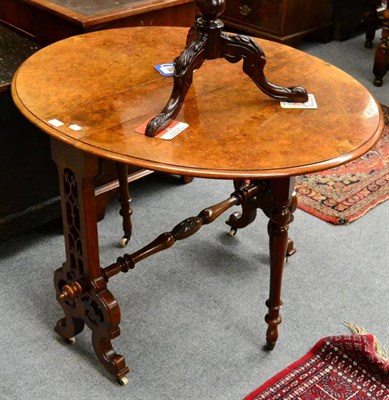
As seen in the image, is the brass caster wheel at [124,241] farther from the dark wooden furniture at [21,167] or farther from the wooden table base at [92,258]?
the wooden table base at [92,258]

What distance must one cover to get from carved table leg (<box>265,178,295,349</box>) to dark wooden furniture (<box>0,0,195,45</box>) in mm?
904

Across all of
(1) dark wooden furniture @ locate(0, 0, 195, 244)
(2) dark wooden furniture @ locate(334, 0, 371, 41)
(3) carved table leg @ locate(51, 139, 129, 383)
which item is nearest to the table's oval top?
Answer: (3) carved table leg @ locate(51, 139, 129, 383)

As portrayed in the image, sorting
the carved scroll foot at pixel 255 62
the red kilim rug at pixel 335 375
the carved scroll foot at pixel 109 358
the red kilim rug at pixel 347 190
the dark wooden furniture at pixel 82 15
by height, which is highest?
the carved scroll foot at pixel 255 62

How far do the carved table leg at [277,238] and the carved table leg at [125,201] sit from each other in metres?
0.64

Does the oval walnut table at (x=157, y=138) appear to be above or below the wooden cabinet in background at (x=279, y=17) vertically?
above

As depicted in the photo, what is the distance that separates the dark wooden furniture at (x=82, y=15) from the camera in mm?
2320

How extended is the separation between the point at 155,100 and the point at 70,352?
81 cm

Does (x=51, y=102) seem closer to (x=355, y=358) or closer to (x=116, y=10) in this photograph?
A: (x=116, y=10)

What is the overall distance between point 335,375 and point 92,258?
0.77 m

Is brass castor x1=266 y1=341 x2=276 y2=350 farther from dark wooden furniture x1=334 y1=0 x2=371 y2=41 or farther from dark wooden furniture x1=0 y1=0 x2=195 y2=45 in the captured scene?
dark wooden furniture x1=334 y1=0 x2=371 y2=41

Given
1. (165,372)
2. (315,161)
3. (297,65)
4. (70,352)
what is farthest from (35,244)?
(315,161)

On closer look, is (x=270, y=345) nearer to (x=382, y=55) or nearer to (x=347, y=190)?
(x=347, y=190)

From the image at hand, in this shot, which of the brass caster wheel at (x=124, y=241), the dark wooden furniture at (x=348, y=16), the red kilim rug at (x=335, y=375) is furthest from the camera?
the dark wooden furniture at (x=348, y=16)

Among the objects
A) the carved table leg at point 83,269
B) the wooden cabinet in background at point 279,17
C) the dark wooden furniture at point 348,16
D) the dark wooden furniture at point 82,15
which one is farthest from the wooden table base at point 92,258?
the dark wooden furniture at point 348,16
